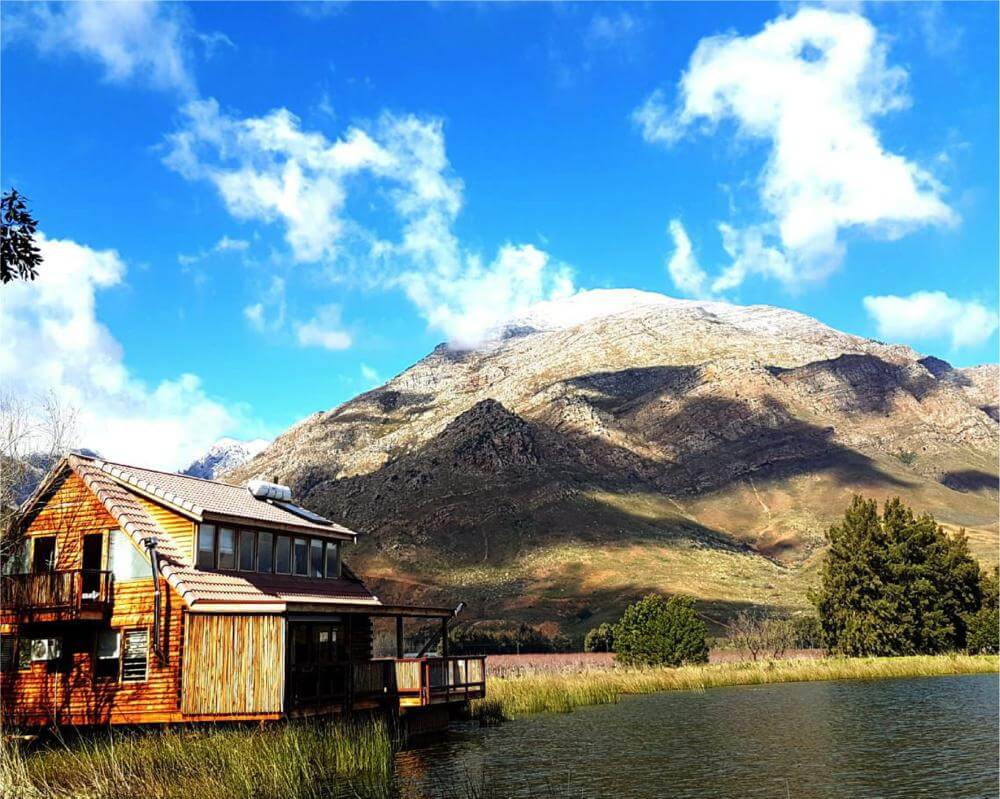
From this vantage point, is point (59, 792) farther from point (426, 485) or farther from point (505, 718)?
point (426, 485)

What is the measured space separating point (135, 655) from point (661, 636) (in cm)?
3753

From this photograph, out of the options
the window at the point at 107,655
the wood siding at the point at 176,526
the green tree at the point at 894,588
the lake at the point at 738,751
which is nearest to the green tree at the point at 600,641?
the green tree at the point at 894,588

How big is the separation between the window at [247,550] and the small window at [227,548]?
0.35 m

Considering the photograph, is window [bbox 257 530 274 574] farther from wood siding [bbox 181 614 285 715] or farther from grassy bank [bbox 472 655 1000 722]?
grassy bank [bbox 472 655 1000 722]

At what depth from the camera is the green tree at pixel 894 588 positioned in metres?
62.1

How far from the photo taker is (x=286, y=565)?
34.7 meters

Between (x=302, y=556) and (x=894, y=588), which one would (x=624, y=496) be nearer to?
(x=894, y=588)

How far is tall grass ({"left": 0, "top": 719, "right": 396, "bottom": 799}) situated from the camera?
17797 mm

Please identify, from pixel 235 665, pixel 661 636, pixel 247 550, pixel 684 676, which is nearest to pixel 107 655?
pixel 247 550

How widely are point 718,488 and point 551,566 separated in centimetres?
6034

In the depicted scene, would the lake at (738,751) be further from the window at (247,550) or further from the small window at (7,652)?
the small window at (7,652)

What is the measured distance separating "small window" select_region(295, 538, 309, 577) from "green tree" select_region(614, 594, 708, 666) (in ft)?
95.3

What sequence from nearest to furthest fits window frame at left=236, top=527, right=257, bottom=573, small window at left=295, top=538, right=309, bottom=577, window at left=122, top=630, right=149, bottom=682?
window at left=122, top=630, right=149, bottom=682
window frame at left=236, top=527, right=257, bottom=573
small window at left=295, top=538, right=309, bottom=577

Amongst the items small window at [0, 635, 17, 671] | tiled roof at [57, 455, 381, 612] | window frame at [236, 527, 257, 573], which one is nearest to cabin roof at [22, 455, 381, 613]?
tiled roof at [57, 455, 381, 612]
